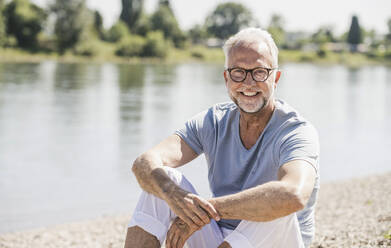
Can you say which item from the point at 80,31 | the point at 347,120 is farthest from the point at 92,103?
the point at 80,31

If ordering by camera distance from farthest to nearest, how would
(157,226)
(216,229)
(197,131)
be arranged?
(197,131) < (216,229) < (157,226)

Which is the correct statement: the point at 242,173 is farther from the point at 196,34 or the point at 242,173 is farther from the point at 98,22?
the point at 196,34

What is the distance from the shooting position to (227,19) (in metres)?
142

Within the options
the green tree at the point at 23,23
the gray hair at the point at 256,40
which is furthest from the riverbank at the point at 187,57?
the gray hair at the point at 256,40

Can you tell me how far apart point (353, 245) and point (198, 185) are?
17.2 ft

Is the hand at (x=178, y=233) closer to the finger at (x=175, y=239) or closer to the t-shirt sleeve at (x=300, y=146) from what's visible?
the finger at (x=175, y=239)

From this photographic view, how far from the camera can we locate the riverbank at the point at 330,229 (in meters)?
4.66

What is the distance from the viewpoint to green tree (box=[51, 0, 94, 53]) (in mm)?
70625

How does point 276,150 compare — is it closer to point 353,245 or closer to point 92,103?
point 353,245

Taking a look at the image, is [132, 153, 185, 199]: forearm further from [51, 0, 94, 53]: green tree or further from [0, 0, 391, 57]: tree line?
[51, 0, 94, 53]: green tree

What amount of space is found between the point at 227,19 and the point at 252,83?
465 feet

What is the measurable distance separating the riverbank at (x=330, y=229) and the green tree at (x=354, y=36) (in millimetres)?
122551

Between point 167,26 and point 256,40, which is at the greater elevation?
point 167,26

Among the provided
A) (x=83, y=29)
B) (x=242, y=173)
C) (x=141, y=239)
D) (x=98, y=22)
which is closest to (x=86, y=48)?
(x=83, y=29)
